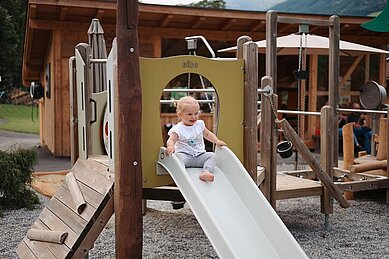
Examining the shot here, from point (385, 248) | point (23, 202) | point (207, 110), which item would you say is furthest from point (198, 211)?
point (207, 110)

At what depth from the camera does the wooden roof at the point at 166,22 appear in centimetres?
1080

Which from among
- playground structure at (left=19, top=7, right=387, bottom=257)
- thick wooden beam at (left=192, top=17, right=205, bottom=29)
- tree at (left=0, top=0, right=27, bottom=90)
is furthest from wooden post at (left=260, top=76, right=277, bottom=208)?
tree at (left=0, top=0, right=27, bottom=90)

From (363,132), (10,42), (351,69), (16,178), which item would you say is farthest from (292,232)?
(10,42)

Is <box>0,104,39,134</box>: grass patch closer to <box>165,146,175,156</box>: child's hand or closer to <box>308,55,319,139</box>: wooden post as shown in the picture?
<box>308,55,319,139</box>: wooden post

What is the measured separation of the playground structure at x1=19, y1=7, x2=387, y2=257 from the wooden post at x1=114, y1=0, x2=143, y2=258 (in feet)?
0.47

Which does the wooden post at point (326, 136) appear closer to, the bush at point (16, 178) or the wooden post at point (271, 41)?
the wooden post at point (271, 41)

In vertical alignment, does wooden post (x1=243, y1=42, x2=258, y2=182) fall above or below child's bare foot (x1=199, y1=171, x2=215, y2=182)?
above

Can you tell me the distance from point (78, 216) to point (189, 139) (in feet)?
3.48

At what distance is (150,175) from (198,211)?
0.68 m

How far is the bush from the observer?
7242 millimetres

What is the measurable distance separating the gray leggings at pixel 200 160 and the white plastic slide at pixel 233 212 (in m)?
0.06

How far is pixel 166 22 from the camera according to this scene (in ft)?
38.9

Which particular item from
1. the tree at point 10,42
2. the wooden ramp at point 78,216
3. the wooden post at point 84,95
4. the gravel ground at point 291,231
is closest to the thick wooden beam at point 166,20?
the gravel ground at point 291,231

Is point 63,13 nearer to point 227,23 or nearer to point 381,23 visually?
point 227,23
